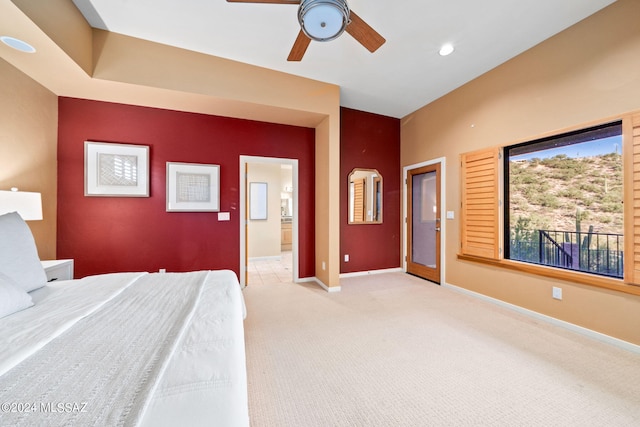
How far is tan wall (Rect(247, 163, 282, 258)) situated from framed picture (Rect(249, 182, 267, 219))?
3.2 inches

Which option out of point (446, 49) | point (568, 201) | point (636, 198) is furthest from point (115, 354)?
point (568, 201)

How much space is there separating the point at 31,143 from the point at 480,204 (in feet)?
17.7

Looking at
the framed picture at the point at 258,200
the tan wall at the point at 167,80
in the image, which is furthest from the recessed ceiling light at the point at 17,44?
the framed picture at the point at 258,200

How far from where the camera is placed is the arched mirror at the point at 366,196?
4.50m

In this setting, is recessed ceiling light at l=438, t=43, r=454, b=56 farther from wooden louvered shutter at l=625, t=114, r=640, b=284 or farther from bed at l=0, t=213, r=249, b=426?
bed at l=0, t=213, r=249, b=426

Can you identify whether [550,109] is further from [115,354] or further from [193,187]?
[193,187]

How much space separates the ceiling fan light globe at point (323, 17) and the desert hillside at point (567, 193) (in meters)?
2.75

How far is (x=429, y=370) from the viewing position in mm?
1803

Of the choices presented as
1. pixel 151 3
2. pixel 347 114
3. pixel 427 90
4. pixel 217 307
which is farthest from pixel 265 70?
pixel 217 307

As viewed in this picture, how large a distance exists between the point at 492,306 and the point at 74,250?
209 inches

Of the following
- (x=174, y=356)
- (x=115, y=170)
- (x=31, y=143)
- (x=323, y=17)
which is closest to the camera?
(x=174, y=356)

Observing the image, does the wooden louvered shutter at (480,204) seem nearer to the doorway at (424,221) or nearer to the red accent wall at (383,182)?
the doorway at (424,221)

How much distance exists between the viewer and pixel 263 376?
1734 millimetres

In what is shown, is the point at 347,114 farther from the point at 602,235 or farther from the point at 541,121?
the point at 602,235
